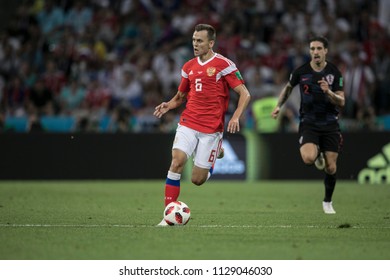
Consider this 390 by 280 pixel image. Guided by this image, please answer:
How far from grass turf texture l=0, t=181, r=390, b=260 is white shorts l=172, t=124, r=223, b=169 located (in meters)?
0.80

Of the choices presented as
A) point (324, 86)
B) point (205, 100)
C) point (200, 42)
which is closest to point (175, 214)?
point (205, 100)

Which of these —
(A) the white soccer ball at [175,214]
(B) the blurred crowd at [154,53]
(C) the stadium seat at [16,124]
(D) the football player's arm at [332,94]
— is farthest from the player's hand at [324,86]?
(C) the stadium seat at [16,124]

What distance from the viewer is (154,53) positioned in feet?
74.5

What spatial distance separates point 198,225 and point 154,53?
1259 cm

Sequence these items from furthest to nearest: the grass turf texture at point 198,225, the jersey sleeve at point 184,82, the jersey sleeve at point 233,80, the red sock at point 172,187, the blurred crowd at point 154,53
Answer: the blurred crowd at point 154,53 → the jersey sleeve at point 184,82 → the jersey sleeve at point 233,80 → the red sock at point 172,187 → the grass turf texture at point 198,225

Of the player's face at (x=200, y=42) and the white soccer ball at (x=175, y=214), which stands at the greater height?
the player's face at (x=200, y=42)

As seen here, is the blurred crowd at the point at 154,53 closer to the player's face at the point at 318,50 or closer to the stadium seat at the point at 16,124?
the stadium seat at the point at 16,124

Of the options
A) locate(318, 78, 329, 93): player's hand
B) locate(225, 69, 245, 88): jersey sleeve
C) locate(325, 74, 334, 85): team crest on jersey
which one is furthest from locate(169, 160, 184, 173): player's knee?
locate(325, 74, 334, 85): team crest on jersey

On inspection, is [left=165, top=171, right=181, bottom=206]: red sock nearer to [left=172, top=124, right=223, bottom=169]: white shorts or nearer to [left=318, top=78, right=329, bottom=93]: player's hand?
[left=172, top=124, right=223, bottom=169]: white shorts

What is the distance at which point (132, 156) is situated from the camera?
19.9m

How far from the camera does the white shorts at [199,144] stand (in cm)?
1071

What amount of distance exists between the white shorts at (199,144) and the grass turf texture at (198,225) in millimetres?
797
